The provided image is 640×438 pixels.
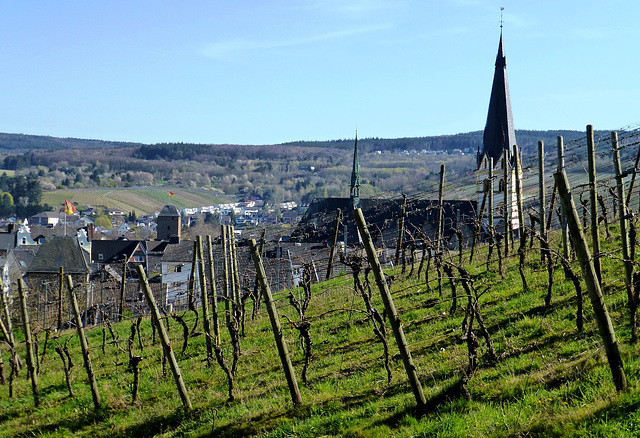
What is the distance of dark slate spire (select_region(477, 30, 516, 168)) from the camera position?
49406 millimetres

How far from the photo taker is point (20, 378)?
16281 millimetres

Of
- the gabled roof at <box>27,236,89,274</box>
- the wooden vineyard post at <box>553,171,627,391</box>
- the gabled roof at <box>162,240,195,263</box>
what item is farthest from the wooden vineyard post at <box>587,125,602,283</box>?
the gabled roof at <box>162,240,195,263</box>

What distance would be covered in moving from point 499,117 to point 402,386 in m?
45.5

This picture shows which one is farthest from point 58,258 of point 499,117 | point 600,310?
point 600,310

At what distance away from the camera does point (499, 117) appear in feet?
166

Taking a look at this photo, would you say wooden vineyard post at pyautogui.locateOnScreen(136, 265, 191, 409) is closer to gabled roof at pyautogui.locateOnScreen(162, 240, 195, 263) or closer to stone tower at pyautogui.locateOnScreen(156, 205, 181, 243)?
gabled roof at pyautogui.locateOnScreen(162, 240, 195, 263)

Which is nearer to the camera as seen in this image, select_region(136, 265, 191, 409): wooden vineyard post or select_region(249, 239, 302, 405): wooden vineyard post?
select_region(249, 239, 302, 405): wooden vineyard post

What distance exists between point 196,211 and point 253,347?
183 meters

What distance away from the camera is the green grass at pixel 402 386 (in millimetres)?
6230

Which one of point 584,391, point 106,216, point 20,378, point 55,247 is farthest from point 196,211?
point 584,391

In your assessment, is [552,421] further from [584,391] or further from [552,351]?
[552,351]

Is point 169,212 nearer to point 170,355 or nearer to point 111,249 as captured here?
point 111,249

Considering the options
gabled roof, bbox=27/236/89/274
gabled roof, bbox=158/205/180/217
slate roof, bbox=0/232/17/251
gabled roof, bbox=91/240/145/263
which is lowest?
gabled roof, bbox=91/240/145/263

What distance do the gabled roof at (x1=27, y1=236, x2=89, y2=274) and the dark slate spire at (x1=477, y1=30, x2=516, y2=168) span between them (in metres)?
32.6
